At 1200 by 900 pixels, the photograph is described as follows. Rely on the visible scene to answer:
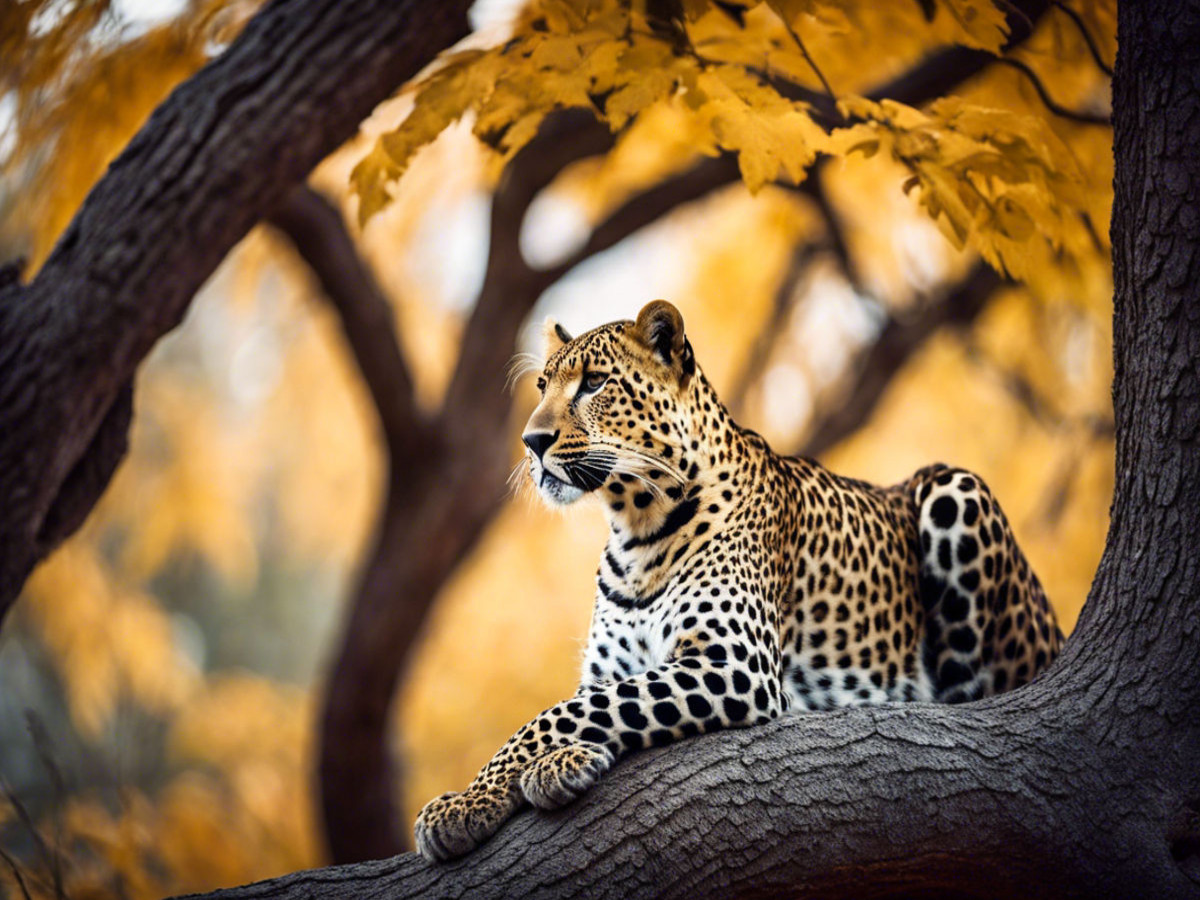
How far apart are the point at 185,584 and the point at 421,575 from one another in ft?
67.0

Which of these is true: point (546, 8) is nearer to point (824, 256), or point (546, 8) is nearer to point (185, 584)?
point (824, 256)

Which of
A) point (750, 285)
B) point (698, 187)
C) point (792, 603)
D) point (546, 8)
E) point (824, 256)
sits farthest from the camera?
point (750, 285)

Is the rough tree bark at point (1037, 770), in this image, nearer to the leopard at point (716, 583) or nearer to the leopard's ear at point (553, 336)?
the leopard at point (716, 583)

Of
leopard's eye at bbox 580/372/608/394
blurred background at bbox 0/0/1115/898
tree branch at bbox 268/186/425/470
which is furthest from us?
tree branch at bbox 268/186/425/470

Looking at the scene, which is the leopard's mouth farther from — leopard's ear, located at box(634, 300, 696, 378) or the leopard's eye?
leopard's ear, located at box(634, 300, 696, 378)

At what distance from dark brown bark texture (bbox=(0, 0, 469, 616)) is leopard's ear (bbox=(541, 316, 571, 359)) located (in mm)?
1484

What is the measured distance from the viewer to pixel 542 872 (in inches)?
142

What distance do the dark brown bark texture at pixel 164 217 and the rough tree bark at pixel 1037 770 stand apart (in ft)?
8.30

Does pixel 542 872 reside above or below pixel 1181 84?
below

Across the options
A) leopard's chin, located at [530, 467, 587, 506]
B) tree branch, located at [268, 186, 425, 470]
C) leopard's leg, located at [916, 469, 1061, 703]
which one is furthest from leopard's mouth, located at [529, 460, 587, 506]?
tree branch, located at [268, 186, 425, 470]

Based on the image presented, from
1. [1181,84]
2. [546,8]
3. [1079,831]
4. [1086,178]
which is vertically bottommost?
[1079,831]

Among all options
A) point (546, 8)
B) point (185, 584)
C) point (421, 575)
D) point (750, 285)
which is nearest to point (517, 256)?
point (421, 575)

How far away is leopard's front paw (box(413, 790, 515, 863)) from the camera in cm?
378

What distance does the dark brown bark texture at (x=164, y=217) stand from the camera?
17.4ft
